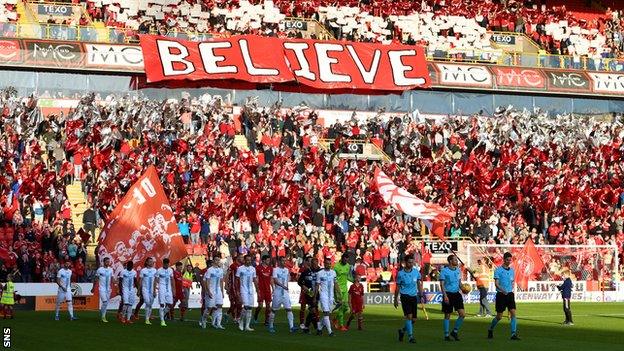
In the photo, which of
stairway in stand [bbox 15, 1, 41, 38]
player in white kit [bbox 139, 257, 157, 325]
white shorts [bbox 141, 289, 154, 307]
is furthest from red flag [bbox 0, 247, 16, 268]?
stairway in stand [bbox 15, 1, 41, 38]

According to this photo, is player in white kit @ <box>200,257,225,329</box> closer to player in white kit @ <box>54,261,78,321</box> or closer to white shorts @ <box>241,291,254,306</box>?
white shorts @ <box>241,291,254,306</box>

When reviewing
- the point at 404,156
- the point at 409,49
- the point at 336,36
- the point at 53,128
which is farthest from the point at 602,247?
the point at 53,128

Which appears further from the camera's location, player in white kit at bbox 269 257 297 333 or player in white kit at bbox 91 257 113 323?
player in white kit at bbox 91 257 113 323

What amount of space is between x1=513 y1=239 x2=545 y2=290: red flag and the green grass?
10.3m

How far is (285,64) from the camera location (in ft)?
180

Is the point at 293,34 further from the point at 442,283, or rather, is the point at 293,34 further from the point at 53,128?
the point at 442,283

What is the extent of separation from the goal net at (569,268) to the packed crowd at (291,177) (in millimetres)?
453

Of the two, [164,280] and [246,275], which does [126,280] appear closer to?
[164,280]

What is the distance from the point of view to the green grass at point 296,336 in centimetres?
2538

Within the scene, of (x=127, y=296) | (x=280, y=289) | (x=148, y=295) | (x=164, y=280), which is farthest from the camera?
(x=127, y=296)

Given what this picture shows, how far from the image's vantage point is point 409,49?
56719 mm

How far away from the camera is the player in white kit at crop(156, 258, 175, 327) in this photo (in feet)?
104

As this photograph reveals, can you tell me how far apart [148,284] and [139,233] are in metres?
2.41

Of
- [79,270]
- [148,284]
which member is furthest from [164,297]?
[79,270]
